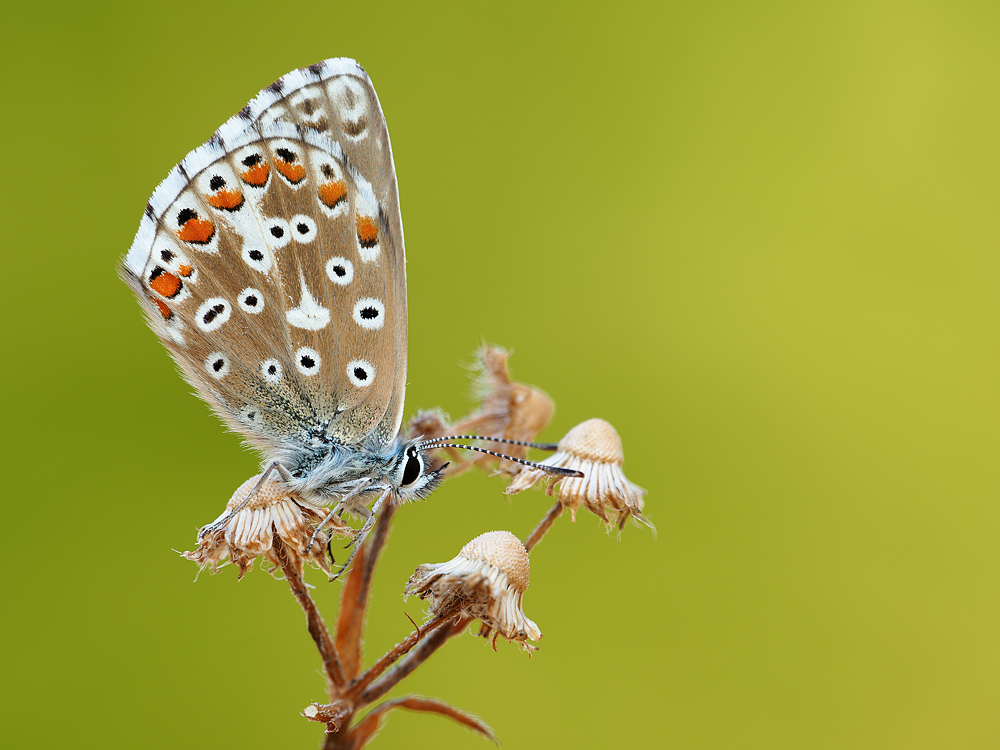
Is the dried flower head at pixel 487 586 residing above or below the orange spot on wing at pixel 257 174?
below

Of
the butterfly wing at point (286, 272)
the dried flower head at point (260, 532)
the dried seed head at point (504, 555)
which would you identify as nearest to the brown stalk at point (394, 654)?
the dried seed head at point (504, 555)

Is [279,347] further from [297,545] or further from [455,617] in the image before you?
[455,617]

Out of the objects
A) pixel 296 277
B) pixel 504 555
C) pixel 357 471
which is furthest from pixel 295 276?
pixel 504 555

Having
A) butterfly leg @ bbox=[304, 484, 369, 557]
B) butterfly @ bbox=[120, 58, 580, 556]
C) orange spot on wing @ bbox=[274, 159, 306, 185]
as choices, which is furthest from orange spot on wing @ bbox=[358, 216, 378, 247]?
butterfly leg @ bbox=[304, 484, 369, 557]

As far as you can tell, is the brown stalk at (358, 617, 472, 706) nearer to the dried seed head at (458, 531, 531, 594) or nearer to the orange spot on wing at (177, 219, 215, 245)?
the dried seed head at (458, 531, 531, 594)

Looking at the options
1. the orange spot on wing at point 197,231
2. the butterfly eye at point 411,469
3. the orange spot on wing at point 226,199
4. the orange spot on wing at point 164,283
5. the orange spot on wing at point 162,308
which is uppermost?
the orange spot on wing at point 226,199

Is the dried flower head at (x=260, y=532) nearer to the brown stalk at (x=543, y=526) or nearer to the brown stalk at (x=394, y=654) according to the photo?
the brown stalk at (x=394, y=654)

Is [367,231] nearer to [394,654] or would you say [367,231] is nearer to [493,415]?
[493,415]
